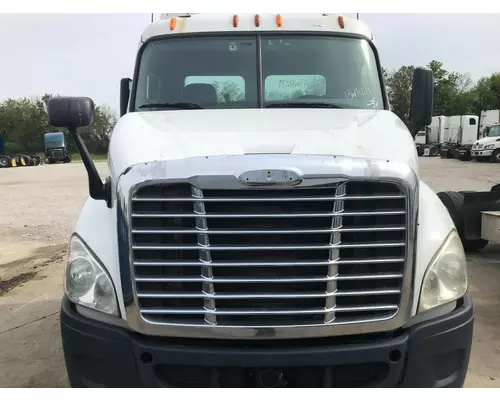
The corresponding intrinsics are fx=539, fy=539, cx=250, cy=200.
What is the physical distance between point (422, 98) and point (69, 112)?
2.67 metres

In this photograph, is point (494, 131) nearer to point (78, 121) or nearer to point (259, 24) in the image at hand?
point (259, 24)

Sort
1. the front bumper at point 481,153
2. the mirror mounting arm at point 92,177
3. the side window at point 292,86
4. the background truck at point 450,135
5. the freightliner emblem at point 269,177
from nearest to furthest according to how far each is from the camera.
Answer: the freightliner emblem at point 269,177
the mirror mounting arm at point 92,177
the side window at point 292,86
the front bumper at point 481,153
the background truck at point 450,135

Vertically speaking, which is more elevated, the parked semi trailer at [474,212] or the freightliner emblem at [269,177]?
the freightliner emblem at [269,177]

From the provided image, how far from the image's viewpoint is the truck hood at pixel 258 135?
2883 mm

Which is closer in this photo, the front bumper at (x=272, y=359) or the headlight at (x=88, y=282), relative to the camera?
the front bumper at (x=272, y=359)

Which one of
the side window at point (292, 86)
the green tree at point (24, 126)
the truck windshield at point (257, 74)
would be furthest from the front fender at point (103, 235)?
the green tree at point (24, 126)

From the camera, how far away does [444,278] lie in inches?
117

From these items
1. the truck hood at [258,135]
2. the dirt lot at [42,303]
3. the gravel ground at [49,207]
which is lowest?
the gravel ground at [49,207]

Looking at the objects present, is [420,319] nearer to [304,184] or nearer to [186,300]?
[304,184]

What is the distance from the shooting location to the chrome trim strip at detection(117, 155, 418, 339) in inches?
105

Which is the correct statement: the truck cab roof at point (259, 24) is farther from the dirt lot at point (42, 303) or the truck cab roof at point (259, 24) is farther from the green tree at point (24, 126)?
the green tree at point (24, 126)

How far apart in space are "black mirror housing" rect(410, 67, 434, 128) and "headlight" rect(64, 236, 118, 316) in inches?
106

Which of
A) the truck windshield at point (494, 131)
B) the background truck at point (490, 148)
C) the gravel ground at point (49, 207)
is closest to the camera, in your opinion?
the gravel ground at point (49, 207)

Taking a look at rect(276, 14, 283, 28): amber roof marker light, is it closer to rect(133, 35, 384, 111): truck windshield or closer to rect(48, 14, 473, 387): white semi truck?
rect(133, 35, 384, 111): truck windshield
